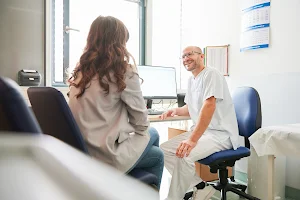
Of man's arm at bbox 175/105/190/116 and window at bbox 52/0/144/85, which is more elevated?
window at bbox 52/0/144/85

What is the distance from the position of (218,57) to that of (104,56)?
1844 millimetres

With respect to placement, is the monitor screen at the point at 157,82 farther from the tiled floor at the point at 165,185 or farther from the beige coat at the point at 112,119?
the beige coat at the point at 112,119

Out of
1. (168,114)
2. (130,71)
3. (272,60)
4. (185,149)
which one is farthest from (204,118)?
(272,60)

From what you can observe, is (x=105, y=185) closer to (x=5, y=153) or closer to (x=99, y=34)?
(x=5, y=153)

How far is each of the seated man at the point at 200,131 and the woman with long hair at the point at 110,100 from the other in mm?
495

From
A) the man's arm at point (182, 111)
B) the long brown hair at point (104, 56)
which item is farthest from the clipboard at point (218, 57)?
the long brown hair at point (104, 56)

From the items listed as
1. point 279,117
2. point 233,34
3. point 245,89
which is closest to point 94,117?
point 245,89

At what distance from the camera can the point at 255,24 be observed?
2383 millimetres

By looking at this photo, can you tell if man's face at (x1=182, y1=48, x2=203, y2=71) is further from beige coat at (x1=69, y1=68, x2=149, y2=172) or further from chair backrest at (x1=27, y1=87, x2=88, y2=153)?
chair backrest at (x1=27, y1=87, x2=88, y2=153)

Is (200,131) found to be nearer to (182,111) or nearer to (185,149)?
(185,149)

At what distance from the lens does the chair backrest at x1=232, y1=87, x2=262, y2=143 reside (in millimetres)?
1849

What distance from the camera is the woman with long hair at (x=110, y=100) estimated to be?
1.10m

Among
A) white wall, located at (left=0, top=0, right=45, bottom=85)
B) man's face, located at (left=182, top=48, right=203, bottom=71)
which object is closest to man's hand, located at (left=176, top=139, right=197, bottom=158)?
man's face, located at (left=182, top=48, right=203, bottom=71)

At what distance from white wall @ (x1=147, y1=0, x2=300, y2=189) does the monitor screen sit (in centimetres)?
61
